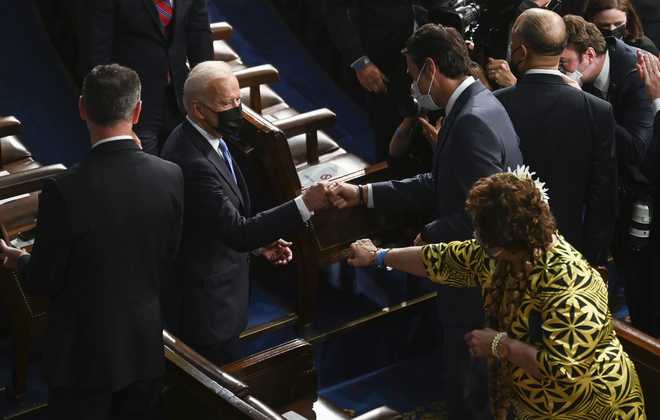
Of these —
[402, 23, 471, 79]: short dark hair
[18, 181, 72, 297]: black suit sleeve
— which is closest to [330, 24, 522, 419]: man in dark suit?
[402, 23, 471, 79]: short dark hair

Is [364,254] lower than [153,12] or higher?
lower

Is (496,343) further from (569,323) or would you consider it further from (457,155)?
(457,155)

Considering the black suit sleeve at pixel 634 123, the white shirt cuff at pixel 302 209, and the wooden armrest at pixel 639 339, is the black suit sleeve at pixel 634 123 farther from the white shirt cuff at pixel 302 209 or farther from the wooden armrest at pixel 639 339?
the white shirt cuff at pixel 302 209

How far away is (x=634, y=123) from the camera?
307 centimetres

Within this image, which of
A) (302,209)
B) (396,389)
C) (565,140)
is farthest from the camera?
(396,389)

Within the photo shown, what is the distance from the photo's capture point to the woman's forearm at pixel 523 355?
1859 millimetres

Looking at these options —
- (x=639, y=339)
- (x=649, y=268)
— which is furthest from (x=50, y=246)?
(x=649, y=268)

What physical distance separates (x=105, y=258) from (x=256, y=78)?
198cm

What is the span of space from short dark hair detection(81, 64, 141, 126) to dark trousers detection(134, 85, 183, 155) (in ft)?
4.39

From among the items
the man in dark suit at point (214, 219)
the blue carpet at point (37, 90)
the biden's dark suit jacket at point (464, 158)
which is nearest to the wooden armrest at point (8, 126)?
the blue carpet at point (37, 90)

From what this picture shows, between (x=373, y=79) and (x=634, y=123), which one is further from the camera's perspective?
(x=373, y=79)

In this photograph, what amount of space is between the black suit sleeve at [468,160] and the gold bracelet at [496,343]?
0.49 metres

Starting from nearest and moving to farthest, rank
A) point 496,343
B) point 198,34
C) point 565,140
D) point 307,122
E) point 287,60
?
1. point 496,343
2. point 565,140
3. point 198,34
4. point 307,122
5. point 287,60

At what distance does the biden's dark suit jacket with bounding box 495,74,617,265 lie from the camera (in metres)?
2.67
